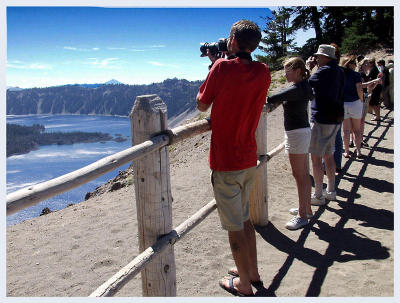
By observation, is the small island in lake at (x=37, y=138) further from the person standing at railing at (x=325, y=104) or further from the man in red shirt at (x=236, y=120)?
the man in red shirt at (x=236, y=120)

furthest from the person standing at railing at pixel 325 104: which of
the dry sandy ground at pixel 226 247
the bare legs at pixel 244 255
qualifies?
the bare legs at pixel 244 255

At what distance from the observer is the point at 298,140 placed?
3.79 metres

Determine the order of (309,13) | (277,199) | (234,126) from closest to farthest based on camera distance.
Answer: (234,126) → (277,199) → (309,13)

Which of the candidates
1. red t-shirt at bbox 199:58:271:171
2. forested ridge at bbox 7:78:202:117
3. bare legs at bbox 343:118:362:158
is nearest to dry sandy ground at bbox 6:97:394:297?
bare legs at bbox 343:118:362:158

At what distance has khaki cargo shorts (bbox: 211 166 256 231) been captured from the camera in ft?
8.29

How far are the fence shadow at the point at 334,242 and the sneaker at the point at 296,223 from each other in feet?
0.26

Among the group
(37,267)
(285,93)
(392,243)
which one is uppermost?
(285,93)

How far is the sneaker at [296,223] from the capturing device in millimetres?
4147

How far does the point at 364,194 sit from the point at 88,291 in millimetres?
3992

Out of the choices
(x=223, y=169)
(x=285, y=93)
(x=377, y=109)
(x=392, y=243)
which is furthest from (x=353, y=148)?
(x=223, y=169)

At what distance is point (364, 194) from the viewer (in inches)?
209

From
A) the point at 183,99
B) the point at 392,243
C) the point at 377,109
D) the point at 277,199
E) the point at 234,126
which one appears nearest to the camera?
the point at 234,126

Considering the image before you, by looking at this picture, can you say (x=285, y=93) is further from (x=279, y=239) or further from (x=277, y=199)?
(x=277, y=199)

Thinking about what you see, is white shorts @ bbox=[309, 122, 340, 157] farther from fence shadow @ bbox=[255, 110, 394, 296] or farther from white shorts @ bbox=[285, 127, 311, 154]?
fence shadow @ bbox=[255, 110, 394, 296]
